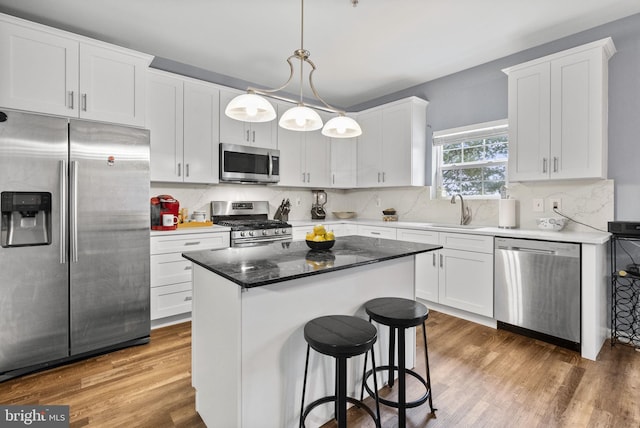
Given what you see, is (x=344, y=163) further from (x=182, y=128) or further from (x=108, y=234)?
(x=108, y=234)

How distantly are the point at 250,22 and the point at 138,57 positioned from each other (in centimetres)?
102

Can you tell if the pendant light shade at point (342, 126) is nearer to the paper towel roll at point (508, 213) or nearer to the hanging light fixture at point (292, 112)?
the hanging light fixture at point (292, 112)

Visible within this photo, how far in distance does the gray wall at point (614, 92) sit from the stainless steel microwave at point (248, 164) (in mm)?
997

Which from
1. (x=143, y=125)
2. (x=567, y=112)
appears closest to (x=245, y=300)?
(x=143, y=125)

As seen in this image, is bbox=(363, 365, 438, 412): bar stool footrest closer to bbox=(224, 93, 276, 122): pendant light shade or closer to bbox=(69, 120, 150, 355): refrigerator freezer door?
bbox=(224, 93, 276, 122): pendant light shade

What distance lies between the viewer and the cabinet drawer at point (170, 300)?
117 inches

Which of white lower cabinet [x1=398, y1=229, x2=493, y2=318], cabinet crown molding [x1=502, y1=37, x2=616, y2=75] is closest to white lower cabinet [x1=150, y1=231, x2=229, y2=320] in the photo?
white lower cabinet [x1=398, y1=229, x2=493, y2=318]

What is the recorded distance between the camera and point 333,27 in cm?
286

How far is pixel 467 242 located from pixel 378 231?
43.6 inches

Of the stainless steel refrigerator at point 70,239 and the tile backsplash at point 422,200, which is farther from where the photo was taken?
the tile backsplash at point 422,200

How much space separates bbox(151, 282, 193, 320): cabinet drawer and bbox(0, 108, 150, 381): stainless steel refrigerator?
9.5 inches

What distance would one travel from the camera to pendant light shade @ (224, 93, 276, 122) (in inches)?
73.0

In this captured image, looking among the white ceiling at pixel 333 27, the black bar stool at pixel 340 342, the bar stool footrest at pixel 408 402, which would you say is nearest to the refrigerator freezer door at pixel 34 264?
the white ceiling at pixel 333 27

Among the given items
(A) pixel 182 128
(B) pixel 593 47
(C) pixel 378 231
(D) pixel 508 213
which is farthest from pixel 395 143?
(A) pixel 182 128
